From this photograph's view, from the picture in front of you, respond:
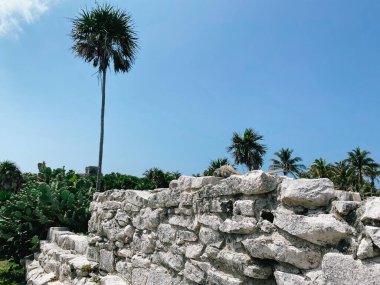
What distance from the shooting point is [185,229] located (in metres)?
3.35

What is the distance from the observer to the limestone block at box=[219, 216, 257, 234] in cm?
259

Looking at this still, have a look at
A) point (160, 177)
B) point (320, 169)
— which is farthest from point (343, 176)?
point (160, 177)

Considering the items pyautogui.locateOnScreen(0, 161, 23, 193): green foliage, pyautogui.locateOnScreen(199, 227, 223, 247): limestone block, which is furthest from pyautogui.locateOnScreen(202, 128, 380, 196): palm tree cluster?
pyautogui.locateOnScreen(199, 227, 223, 247): limestone block

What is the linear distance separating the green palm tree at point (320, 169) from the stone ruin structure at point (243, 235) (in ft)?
98.1

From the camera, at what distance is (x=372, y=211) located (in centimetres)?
193

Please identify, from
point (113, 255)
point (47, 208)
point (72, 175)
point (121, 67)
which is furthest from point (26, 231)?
point (121, 67)

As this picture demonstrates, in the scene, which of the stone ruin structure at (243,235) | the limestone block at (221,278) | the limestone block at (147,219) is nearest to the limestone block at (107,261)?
the stone ruin structure at (243,235)

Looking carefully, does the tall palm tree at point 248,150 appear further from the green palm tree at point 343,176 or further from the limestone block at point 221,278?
the limestone block at point 221,278

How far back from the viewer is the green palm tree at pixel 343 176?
104 ft

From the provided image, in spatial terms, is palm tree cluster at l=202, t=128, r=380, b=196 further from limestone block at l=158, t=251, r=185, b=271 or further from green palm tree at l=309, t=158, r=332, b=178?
limestone block at l=158, t=251, r=185, b=271

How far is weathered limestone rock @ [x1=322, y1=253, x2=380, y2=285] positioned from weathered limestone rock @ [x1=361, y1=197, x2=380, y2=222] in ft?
→ 0.67

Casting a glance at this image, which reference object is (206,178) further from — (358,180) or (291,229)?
(358,180)

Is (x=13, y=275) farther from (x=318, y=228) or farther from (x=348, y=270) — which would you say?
(x=348, y=270)

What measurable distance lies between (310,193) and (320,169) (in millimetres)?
33628
